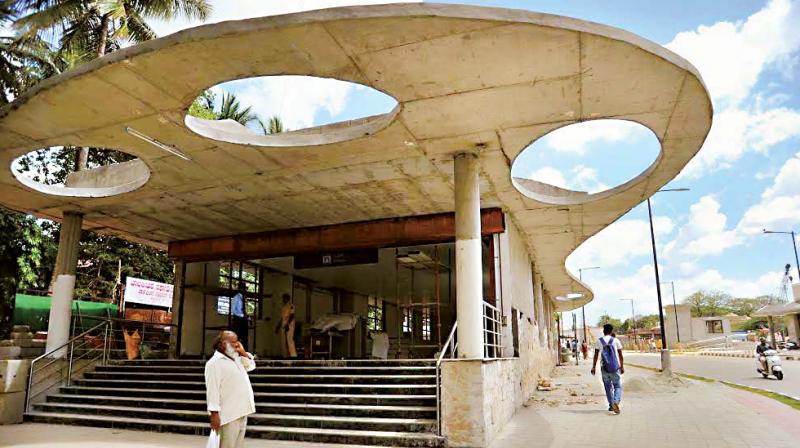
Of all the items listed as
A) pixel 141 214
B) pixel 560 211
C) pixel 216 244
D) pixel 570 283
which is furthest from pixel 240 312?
pixel 570 283

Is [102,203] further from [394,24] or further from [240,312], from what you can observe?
[394,24]

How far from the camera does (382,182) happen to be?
35.1 feet

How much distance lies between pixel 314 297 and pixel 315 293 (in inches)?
5.9

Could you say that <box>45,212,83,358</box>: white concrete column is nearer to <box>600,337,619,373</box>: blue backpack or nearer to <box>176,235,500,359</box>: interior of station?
<box>176,235,500,359</box>: interior of station

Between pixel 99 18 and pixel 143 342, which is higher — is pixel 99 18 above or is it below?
above

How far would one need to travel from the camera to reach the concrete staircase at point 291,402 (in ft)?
26.7

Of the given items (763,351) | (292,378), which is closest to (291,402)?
(292,378)

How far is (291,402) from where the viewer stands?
31.6 feet

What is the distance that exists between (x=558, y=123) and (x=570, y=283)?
21.3 metres

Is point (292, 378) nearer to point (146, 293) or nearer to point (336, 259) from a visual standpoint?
point (336, 259)

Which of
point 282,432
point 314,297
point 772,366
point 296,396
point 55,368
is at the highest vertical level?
point 314,297

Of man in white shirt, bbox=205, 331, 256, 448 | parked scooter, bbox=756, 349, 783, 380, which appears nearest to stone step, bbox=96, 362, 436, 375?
man in white shirt, bbox=205, 331, 256, 448

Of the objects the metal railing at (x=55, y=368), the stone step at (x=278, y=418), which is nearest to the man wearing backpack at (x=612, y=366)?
the stone step at (x=278, y=418)

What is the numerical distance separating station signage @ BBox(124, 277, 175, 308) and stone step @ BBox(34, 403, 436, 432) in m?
8.89
